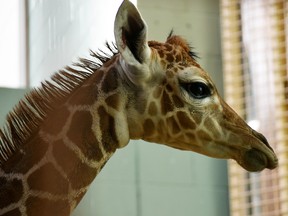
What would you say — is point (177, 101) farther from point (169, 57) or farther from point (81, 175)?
point (81, 175)

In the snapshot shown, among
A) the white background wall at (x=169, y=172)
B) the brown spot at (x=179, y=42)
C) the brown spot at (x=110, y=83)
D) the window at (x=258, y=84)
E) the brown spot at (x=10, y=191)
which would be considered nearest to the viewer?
the brown spot at (x=10, y=191)

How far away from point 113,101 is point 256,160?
236 mm

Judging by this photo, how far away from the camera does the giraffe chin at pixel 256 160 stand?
1.25m

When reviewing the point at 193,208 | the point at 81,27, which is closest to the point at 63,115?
the point at 81,27

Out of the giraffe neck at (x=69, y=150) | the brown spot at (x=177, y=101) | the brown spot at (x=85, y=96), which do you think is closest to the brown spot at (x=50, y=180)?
the giraffe neck at (x=69, y=150)

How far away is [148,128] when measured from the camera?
125 cm

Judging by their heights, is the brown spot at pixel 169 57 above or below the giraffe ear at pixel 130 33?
below

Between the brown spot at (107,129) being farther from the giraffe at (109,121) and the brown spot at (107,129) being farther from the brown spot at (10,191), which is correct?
the brown spot at (10,191)

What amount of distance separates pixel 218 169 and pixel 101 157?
84 centimetres

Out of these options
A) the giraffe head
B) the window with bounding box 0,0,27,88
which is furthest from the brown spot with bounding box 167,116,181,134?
the window with bounding box 0,0,27,88

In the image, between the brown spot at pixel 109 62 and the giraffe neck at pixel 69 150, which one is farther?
the brown spot at pixel 109 62

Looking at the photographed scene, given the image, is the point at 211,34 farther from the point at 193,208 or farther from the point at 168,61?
the point at 168,61

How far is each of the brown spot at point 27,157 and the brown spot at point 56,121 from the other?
0.02 m

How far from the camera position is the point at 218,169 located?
78.7 inches
